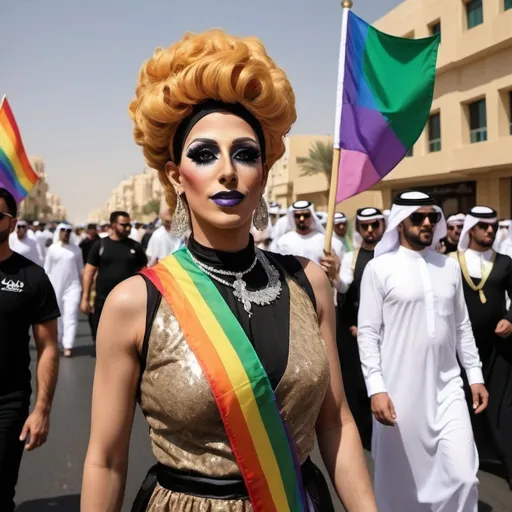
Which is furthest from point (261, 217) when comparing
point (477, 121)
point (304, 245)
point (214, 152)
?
point (477, 121)

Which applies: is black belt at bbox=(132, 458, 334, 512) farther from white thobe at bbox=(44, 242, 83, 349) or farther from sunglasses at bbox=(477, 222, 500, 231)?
white thobe at bbox=(44, 242, 83, 349)

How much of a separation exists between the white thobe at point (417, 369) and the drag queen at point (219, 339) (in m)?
2.30

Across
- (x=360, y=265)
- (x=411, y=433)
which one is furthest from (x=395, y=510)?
(x=360, y=265)

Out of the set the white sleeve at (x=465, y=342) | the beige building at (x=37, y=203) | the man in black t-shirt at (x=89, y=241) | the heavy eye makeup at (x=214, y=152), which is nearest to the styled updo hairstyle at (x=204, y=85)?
the heavy eye makeup at (x=214, y=152)

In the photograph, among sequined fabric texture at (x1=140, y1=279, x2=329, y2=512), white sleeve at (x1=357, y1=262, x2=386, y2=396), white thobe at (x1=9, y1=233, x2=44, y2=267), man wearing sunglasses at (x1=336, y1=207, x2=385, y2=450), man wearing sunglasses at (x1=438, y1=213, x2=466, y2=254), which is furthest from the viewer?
white thobe at (x1=9, y1=233, x2=44, y2=267)

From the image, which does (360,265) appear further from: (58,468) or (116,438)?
(116,438)

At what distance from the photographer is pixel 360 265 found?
673 centimetres

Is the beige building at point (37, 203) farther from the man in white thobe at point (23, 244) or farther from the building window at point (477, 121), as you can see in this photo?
the man in white thobe at point (23, 244)

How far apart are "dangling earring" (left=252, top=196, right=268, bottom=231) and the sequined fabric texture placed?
20.4 inches

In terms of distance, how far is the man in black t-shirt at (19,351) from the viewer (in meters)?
3.47

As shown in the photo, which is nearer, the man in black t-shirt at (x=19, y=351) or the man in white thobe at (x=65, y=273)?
the man in black t-shirt at (x=19, y=351)

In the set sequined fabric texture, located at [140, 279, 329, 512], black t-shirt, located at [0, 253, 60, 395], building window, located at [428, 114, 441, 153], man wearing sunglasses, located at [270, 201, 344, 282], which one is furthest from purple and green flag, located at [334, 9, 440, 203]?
building window, located at [428, 114, 441, 153]

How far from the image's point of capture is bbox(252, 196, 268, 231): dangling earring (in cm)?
238

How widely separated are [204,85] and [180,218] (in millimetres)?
449
